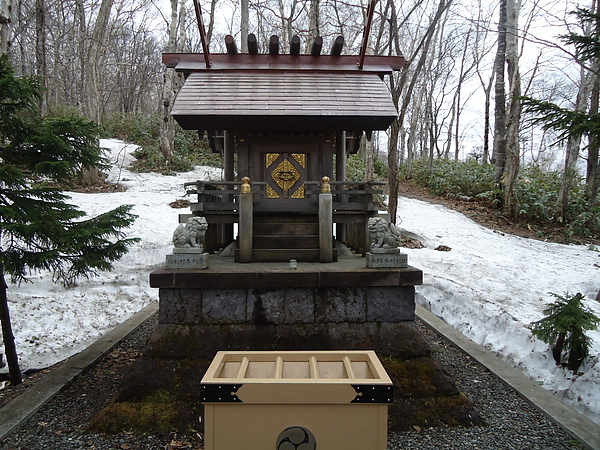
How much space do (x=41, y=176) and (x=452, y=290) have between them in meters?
7.66

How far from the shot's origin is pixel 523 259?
10383 mm

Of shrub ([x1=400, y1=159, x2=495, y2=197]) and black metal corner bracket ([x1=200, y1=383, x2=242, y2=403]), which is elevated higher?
shrub ([x1=400, y1=159, x2=495, y2=197])

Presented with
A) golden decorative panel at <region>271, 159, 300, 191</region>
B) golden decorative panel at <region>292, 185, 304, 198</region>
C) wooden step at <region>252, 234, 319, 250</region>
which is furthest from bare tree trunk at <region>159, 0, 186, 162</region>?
wooden step at <region>252, 234, 319, 250</region>

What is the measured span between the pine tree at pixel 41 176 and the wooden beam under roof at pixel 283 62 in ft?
8.91

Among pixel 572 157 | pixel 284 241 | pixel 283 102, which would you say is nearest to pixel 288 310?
pixel 284 241

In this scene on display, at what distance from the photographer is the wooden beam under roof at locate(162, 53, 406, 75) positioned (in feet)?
21.6

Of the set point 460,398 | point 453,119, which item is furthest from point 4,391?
point 453,119

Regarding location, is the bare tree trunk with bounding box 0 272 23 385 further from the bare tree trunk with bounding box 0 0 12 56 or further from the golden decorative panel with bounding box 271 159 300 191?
the golden decorative panel with bounding box 271 159 300 191

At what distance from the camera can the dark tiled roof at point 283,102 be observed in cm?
564

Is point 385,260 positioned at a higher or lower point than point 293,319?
higher

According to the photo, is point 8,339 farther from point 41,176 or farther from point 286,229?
point 286,229

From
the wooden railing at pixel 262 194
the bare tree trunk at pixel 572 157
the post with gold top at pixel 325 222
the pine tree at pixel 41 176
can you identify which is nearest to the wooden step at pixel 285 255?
the post with gold top at pixel 325 222

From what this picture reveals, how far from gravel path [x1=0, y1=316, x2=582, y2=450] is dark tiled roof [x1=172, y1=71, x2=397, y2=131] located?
387 cm

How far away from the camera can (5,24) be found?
5.65 metres
